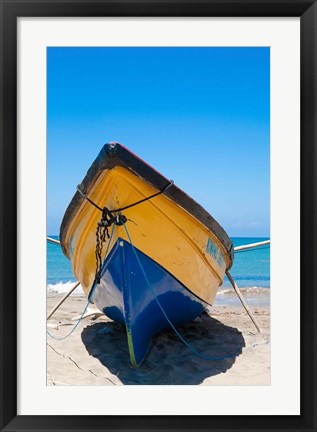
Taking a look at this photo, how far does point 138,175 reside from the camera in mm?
2658

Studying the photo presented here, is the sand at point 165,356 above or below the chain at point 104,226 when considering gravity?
below

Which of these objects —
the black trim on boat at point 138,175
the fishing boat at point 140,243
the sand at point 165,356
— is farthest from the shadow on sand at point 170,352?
the black trim on boat at point 138,175

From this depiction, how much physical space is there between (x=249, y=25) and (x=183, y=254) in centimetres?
149

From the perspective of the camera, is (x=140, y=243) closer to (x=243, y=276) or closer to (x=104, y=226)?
(x=104, y=226)

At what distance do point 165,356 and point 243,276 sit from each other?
4.20 metres

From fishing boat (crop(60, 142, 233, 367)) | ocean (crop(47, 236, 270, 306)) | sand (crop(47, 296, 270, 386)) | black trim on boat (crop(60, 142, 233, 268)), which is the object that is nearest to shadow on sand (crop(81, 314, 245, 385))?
sand (crop(47, 296, 270, 386))

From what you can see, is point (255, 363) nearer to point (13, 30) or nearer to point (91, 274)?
point (91, 274)

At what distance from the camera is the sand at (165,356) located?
9.77ft

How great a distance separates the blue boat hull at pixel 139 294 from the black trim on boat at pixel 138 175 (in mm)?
441

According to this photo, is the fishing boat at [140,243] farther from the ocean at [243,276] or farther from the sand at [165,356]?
the ocean at [243,276]

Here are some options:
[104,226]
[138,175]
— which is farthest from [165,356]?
[138,175]

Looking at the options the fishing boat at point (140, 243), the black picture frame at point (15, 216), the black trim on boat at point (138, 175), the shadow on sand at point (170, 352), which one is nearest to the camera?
the black picture frame at point (15, 216)

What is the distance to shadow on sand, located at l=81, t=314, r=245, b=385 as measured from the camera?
3070 millimetres

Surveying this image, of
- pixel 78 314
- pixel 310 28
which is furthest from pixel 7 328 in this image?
pixel 78 314
